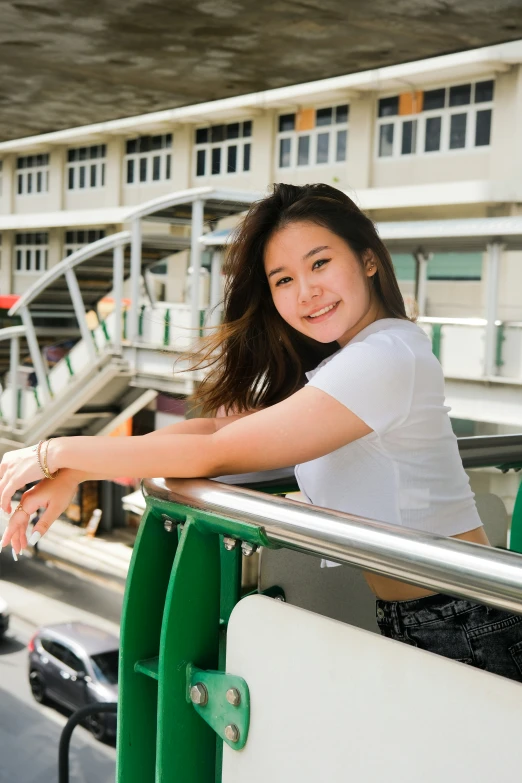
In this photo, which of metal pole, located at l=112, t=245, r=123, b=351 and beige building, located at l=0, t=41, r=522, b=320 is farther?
beige building, located at l=0, t=41, r=522, b=320

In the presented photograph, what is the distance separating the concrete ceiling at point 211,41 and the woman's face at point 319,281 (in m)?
1.19

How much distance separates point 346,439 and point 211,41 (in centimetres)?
188

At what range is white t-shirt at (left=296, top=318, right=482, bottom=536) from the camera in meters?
1.07

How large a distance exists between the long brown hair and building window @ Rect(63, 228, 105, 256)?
56.3ft

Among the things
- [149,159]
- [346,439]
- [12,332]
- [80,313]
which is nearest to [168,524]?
[346,439]

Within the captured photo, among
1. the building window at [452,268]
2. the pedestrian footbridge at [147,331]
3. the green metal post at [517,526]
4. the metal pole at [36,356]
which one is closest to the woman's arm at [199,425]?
the green metal post at [517,526]

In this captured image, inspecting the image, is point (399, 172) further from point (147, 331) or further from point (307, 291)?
point (307, 291)

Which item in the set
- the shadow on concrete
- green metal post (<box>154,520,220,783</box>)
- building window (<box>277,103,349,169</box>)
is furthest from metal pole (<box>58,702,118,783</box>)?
building window (<box>277,103,349,169</box>)

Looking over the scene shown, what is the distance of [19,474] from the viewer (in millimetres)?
1125

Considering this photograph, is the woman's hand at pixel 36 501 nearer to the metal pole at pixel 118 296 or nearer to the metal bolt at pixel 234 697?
the metal bolt at pixel 234 697

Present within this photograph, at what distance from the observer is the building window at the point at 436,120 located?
1238cm

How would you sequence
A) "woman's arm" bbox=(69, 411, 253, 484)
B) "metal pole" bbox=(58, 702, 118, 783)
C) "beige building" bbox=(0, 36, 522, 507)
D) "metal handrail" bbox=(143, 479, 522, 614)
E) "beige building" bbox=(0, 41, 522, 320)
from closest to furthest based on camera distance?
"metal handrail" bbox=(143, 479, 522, 614) < "woman's arm" bbox=(69, 411, 253, 484) < "metal pole" bbox=(58, 702, 118, 783) < "beige building" bbox=(0, 36, 522, 507) < "beige building" bbox=(0, 41, 522, 320)

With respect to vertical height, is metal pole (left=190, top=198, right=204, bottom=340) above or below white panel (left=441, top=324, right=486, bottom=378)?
above

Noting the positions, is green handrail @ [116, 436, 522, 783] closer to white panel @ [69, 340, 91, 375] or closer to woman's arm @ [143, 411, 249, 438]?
woman's arm @ [143, 411, 249, 438]
